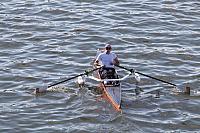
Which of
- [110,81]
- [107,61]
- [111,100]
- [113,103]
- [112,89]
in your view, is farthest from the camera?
[107,61]

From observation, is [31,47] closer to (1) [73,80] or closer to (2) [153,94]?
(1) [73,80]

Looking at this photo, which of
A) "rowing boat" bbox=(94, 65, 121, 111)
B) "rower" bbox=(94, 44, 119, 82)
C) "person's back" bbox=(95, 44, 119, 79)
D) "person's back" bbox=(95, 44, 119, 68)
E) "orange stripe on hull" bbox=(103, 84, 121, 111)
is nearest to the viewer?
"orange stripe on hull" bbox=(103, 84, 121, 111)

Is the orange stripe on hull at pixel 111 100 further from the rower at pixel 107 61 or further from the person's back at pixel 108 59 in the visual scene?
the person's back at pixel 108 59

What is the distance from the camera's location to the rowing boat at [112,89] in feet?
87.7

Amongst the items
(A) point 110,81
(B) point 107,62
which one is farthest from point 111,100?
(B) point 107,62

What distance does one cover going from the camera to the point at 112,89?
1088 inches

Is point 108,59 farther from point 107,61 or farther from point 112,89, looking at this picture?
point 112,89

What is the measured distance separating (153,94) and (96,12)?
48.5 feet

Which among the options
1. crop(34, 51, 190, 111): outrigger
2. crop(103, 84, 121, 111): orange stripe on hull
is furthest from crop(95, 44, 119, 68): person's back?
crop(103, 84, 121, 111): orange stripe on hull

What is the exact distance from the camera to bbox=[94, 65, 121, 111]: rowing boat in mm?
26737

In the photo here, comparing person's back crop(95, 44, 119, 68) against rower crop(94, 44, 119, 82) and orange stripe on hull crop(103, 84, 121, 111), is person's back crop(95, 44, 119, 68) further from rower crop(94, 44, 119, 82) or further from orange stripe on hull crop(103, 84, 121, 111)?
orange stripe on hull crop(103, 84, 121, 111)

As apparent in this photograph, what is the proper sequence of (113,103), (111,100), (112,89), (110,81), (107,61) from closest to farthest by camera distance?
(113,103) < (111,100) < (112,89) < (110,81) < (107,61)

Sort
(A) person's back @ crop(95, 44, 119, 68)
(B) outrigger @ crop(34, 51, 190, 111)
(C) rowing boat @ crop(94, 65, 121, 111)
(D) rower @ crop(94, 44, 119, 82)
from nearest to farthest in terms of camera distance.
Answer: (C) rowing boat @ crop(94, 65, 121, 111) → (B) outrigger @ crop(34, 51, 190, 111) → (D) rower @ crop(94, 44, 119, 82) → (A) person's back @ crop(95, 44, 119, 68)

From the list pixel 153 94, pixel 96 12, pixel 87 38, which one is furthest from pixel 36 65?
pixel 96 12
